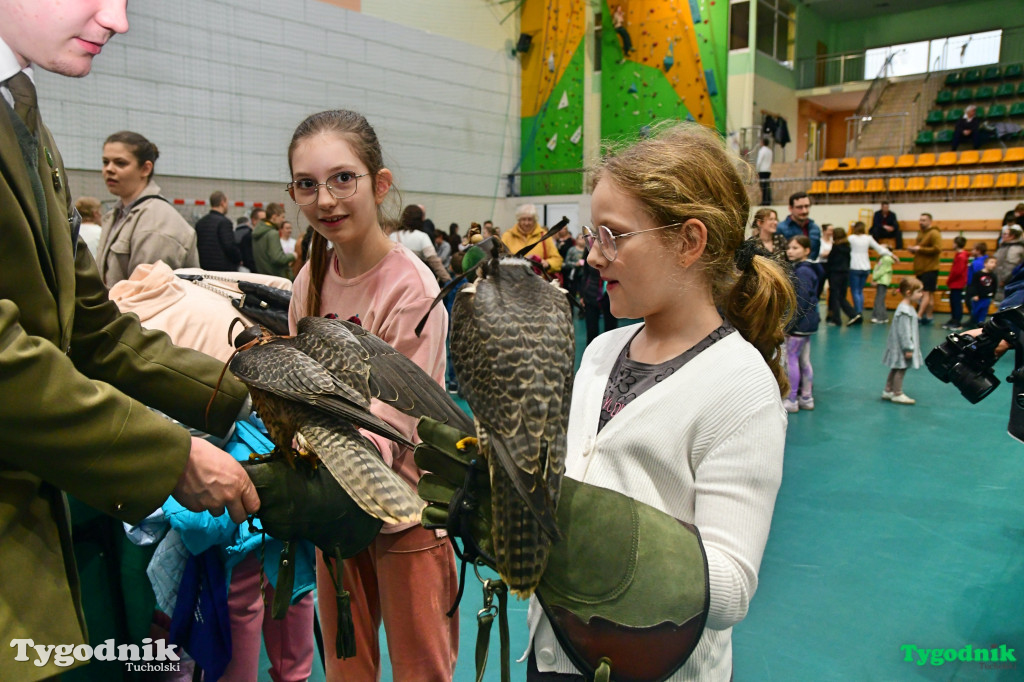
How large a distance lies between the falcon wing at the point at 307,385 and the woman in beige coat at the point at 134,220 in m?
2.25

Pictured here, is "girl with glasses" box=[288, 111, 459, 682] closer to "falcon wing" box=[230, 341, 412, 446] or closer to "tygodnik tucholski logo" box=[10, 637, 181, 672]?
"falcon wing" box=[230, 341, 412, 446]

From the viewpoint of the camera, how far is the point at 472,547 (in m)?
1.02

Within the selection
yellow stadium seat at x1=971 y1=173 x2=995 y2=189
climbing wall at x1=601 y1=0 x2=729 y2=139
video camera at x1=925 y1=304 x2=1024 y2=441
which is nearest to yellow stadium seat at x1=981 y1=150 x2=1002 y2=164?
yellow stadium seat at x1=971 y1=173 x2=995 y2=189

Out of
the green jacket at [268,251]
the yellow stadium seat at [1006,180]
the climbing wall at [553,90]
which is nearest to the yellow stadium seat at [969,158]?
the yellow stadium seat at [1006,180]

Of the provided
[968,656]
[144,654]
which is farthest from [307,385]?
[968,656]

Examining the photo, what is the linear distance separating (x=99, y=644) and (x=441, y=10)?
567 inches

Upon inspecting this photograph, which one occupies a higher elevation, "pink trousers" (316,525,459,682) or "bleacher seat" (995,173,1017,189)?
"bleacher seat" (995,173,1017,189)

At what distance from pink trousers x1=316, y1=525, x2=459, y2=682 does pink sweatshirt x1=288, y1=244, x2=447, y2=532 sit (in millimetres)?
82

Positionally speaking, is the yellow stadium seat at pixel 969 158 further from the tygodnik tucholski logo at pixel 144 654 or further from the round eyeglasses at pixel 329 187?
the tygodnik tucholski logo at pixel 144 654

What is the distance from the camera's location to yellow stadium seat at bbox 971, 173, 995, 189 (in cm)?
1302

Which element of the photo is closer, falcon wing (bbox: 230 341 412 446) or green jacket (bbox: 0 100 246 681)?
green jacket (bbox: 0 100 246 681)

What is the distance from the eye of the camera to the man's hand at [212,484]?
1090 mm

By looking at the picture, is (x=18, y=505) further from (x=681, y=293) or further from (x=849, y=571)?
(x=849, y=571)

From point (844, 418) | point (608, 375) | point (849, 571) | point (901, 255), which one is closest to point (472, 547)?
point (608, 375)
